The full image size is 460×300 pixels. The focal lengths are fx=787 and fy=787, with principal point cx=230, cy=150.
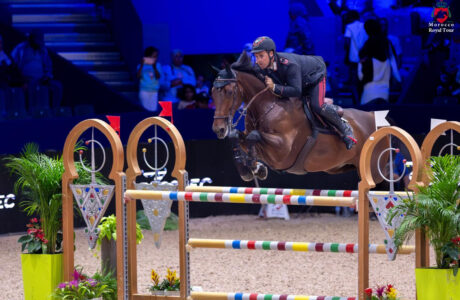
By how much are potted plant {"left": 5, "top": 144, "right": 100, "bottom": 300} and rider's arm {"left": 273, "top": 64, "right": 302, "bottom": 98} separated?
1.66m

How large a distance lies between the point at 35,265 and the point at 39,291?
175 millimetres

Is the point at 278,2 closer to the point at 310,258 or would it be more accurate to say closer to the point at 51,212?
the point at 310,258

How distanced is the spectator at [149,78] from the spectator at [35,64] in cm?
117

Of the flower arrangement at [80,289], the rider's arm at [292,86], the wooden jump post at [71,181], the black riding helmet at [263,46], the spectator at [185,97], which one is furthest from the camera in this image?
the spectator at [185,97]

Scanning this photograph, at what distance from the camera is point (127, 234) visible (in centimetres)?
520

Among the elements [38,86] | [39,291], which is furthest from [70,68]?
[39,291]

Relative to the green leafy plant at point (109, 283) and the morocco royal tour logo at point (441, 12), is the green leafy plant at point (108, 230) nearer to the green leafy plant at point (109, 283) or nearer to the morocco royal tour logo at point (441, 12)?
the green leafy plant at point (109, 283)

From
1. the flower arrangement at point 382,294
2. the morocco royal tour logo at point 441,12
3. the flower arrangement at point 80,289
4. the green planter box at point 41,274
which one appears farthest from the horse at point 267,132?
the morocco royal tour logo at point 441,12

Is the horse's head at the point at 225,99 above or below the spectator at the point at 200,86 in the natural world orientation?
below

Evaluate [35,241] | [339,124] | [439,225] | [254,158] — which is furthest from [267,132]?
[439,225]

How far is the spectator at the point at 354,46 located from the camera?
10609mm

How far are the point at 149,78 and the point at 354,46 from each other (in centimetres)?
280

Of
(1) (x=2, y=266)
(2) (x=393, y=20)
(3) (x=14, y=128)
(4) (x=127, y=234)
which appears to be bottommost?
(1) (x=2, y=266)

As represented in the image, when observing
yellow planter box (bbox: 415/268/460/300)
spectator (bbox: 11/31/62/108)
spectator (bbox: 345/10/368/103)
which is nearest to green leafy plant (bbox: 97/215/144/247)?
yellow planter box (bbox: 415/268/460/300)
